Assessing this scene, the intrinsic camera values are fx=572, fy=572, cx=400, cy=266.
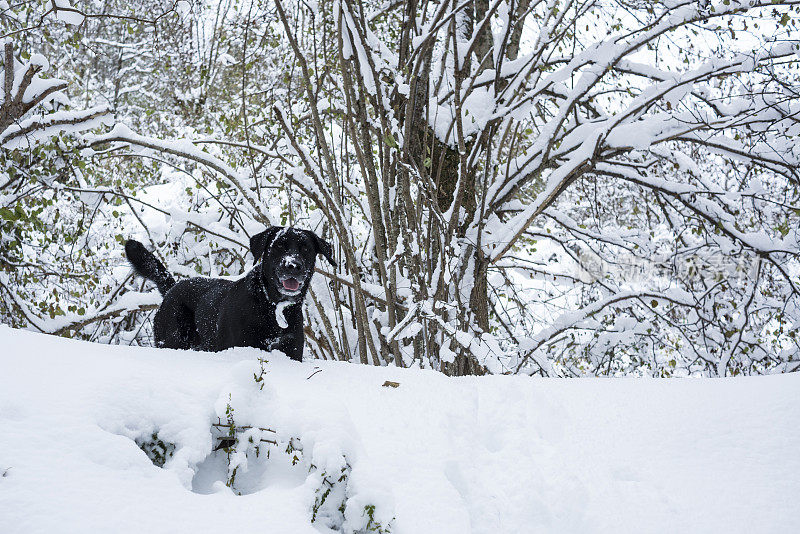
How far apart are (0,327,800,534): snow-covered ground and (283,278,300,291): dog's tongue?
2.80 ft

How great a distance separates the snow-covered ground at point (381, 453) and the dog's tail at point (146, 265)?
1.82 metres

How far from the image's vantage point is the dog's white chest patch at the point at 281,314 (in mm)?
3461

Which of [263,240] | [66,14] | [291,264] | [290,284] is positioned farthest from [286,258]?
[66,14]

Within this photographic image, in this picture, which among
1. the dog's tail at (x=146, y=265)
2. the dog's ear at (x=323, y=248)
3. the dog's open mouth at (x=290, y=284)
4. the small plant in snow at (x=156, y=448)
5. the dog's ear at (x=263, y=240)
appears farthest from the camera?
the dog's tail at (x=146, y=265)

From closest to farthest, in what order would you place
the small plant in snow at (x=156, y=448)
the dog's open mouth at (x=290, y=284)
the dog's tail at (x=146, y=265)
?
the small plant in snow at (x=156, y=448) → the dog's open mouth at (x=290, y=284) → the dog's tail at (x=146, y=265)

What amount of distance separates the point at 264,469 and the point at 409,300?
2.29 meters

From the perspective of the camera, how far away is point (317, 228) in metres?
5.73

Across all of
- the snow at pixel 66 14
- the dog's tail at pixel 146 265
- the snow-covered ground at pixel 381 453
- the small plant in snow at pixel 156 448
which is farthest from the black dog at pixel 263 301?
the snow at pixel 66 14

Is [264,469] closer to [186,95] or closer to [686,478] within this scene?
[686,478]

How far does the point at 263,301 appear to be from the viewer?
11.4 ft

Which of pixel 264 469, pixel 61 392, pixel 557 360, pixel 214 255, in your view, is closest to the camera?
pixel 61 392

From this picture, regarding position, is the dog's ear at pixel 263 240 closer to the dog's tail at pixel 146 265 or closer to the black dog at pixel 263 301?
the black dog at pixel 263 301

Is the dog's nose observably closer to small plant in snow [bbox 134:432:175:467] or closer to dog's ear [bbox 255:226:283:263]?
dog's ear [bbox 255:226:283:263]

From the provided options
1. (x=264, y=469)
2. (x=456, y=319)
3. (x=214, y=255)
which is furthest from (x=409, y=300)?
(x=214, y=255)
